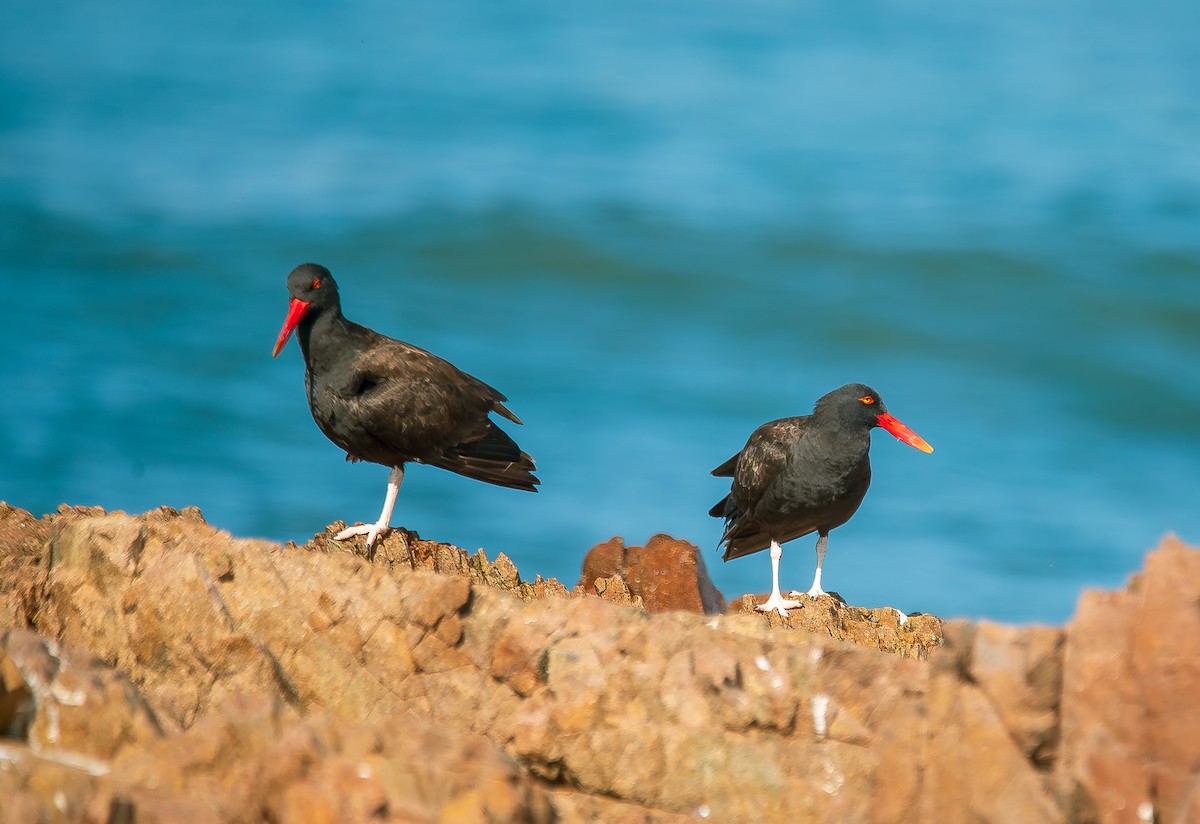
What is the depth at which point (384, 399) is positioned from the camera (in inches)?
323

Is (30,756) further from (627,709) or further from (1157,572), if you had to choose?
(1157,572)

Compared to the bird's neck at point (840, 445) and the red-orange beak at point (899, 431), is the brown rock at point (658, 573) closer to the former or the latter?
the bird's neck at point (840, 445)

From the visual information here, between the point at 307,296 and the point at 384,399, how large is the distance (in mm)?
732

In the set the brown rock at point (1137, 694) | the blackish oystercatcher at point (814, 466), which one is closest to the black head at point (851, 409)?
the blackish oystercatcher at point (814, 466)

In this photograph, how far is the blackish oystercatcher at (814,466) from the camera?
345 inches

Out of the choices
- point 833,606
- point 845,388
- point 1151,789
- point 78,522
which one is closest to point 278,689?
point 78,522

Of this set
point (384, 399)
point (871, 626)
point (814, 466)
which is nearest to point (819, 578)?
point (814, 466)

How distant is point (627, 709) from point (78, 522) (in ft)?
7.64

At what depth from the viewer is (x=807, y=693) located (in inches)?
191

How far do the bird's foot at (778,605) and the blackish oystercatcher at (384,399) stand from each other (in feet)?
5.01

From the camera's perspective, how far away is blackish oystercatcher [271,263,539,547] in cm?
823

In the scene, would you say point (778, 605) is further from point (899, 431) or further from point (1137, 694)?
point (1137, 694)

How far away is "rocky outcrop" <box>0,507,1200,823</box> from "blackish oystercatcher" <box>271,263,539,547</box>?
2228mm

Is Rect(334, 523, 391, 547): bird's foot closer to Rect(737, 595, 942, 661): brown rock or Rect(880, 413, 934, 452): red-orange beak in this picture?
Rect(737, 595, 942, 661): brown rock
